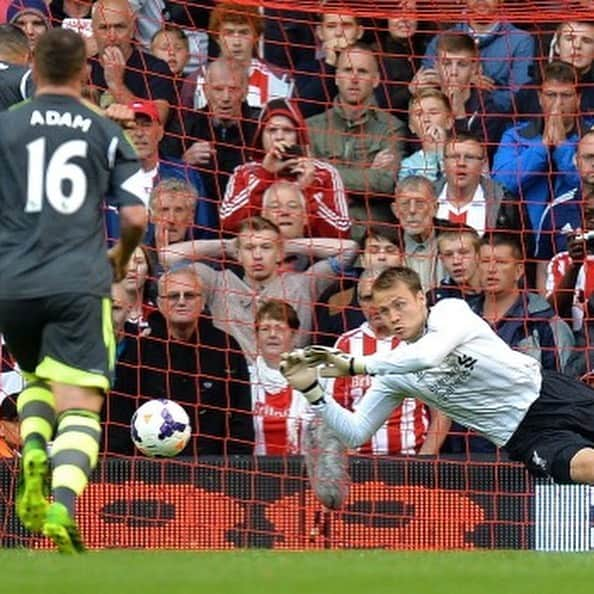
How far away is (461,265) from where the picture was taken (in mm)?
12922

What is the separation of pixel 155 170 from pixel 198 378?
1505 millimetres

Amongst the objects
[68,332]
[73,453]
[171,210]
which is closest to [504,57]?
[171,210]

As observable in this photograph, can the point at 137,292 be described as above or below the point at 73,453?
above

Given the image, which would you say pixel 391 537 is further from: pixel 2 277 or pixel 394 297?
pixel 2 277

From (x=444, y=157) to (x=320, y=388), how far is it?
336 cm

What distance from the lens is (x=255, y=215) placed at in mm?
13523

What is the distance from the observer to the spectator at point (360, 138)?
13688 mm

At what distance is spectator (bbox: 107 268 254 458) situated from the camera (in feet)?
41.9

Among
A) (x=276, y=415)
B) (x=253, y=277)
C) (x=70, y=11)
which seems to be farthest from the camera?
(x=70, y=11)

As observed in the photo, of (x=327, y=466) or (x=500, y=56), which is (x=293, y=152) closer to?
(x=500, y=56)

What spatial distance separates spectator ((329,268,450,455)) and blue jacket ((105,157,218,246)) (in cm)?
114

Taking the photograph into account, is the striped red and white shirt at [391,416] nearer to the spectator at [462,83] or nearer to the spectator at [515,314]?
the spectator at [515,314]

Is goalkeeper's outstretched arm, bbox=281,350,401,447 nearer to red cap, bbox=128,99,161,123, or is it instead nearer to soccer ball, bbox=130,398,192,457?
soccer ball, bbox=130,398,192,457

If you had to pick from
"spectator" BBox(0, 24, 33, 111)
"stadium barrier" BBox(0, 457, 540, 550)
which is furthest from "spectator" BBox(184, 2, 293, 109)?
"spectator" BBox(0, 24, 33, 111)
